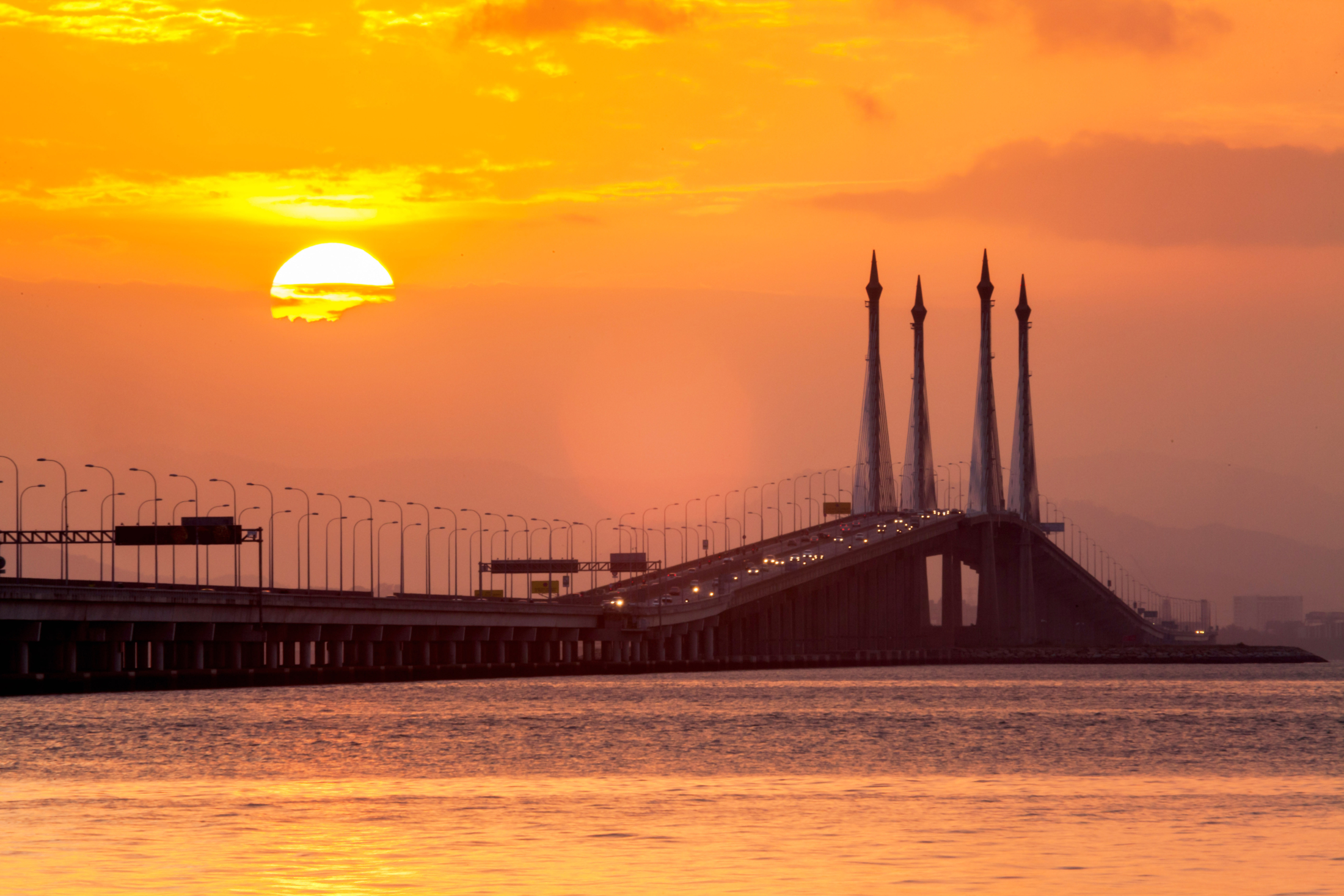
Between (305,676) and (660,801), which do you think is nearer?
(660,801)

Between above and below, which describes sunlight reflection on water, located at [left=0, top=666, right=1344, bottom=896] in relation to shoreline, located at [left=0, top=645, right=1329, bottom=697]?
below

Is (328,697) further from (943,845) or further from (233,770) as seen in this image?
(943,845)

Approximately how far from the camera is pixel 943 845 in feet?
99.3

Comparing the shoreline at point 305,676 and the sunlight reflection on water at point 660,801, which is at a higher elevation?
the shoreline at point 305,676

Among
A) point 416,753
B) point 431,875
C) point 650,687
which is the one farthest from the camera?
point 650,687

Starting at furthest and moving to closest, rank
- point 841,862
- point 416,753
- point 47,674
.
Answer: point 47,674 < point 416,753 < point 841,862

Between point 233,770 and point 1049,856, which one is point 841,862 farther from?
point 233,770

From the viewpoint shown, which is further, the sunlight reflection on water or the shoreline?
the shoreline

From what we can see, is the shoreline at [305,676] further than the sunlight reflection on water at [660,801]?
Yes

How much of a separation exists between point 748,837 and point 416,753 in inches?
1041

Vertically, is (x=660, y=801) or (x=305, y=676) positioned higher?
(x=305, y=676)

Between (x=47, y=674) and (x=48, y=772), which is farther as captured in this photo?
(x=47, y=674)

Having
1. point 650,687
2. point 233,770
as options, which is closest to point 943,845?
point 233,770

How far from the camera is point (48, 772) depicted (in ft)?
160
